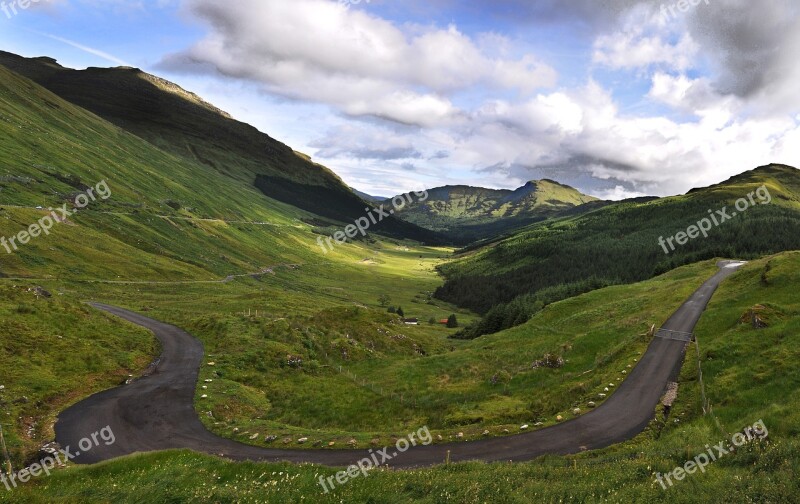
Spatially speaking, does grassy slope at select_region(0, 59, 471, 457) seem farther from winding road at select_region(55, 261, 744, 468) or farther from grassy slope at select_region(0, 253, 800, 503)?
grassy slope at select_region(0, 253, 800, 503)

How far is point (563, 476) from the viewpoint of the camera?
18.4 metres

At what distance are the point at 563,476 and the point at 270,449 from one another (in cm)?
1843

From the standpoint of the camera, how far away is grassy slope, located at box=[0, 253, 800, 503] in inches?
595

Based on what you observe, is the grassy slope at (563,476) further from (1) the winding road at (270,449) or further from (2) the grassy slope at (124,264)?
(2) the grassy slope at (124,264)

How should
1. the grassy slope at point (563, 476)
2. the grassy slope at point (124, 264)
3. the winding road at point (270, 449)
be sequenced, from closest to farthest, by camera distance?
the grassy slope at point (563, 476) < the winding road at point (270, 449) < the grassy slope at point (124, 264)

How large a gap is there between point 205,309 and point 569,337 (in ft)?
218

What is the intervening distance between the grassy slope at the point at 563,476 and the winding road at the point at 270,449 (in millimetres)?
2464

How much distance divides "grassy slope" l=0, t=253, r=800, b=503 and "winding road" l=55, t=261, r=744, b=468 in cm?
246

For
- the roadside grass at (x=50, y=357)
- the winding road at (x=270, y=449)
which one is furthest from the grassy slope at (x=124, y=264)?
the winding road at (x=270, y=449)

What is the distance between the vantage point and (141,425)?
30031 millimetres

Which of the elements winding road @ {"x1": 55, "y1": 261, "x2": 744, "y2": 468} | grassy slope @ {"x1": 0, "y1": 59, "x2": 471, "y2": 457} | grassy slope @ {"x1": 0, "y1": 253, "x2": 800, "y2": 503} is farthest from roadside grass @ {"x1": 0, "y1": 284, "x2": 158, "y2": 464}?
grassy slope @ {"x1": 0, "y1": 253, "x2": 800, "y2": 503}

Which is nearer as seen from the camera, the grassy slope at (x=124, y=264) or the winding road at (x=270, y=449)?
the winding road at (x=270, y=449)

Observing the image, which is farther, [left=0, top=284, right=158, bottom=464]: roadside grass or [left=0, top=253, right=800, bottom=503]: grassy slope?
[left=0, top=284, right=158, bottom=464]: roadside grass

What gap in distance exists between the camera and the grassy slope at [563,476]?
15.1 meters
